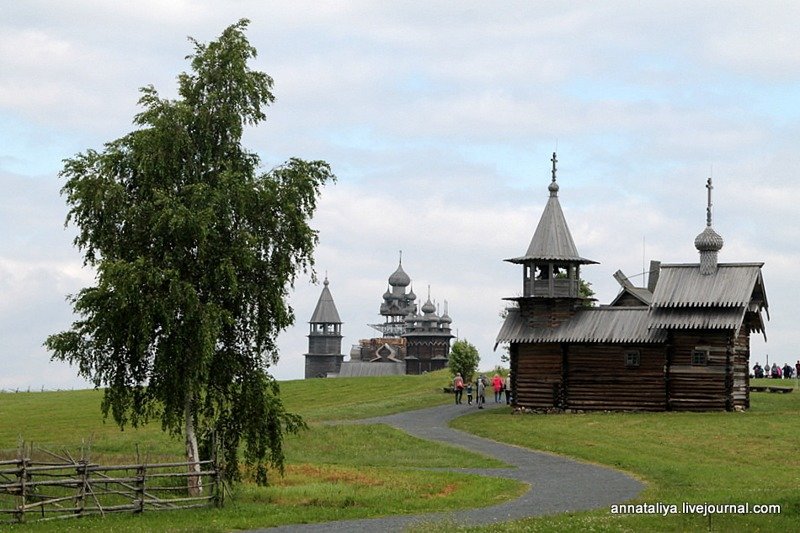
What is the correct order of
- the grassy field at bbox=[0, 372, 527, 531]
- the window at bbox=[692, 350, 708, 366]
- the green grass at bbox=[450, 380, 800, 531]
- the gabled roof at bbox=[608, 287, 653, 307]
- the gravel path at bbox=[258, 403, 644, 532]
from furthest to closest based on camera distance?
the gabled roof at bbox=[608, 287, 653, 307]
the window at bbox=[692, 350, 708, 366]
the grassy field at bbox=[0, 372, 527, 531]
the gravel path at bbox=[258, 403, 644, 532]
the green grass at bbox=[450, 380, 800, 531]

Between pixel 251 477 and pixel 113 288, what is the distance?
8.14 m

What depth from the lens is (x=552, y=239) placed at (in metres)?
65.5

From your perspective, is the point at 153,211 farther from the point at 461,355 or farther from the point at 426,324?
the point at 426,324

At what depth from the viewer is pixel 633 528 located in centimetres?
2627

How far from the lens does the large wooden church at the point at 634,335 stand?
200ft

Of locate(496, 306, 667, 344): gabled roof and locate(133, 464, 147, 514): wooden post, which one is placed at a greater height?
locate(496, 306, 667, 344): gabled roof

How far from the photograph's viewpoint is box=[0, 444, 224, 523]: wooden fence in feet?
95.6

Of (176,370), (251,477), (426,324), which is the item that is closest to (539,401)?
(251,477)

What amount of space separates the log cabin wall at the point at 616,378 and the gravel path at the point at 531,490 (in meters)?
9.32

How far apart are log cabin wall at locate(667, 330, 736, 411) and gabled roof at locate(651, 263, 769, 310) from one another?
5.38ft

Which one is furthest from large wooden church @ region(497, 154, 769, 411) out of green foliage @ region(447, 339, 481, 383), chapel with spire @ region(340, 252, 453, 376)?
chapel with spire @ region(340, 252, 453, 376)

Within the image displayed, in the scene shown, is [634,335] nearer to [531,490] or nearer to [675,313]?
[675,313]

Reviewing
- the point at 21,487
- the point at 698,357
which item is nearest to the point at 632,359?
the point at 698,357

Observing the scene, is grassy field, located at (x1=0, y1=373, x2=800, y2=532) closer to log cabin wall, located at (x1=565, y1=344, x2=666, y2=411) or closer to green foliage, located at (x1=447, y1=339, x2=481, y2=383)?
log cabin wall, located at (x1=565, y1=344, x2=666, y2=411)
